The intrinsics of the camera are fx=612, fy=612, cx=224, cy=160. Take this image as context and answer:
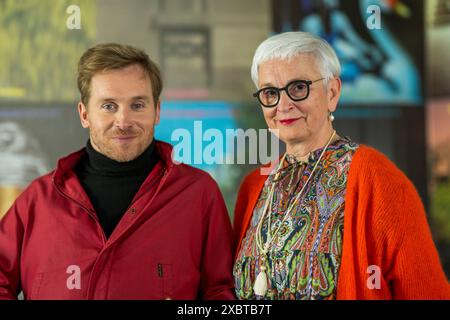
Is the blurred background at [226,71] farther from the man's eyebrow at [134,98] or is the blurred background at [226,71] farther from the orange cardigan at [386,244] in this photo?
the orange cardigan at [386,244]

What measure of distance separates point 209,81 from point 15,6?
109cm

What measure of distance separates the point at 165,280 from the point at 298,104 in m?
0.60

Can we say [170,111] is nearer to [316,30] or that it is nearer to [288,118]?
[316,30]

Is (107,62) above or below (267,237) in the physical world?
above

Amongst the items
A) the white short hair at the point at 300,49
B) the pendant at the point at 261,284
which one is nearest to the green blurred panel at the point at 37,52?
the white short hair at the point at 300,49

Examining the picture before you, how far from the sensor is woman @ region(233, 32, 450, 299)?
1.52 metres

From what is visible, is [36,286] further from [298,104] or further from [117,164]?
[298,104]

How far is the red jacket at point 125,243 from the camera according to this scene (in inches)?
62.7

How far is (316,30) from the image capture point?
129 inches

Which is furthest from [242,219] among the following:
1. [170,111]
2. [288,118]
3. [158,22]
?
[158,22]

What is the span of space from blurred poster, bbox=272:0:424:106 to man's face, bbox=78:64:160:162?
1778 millimetres

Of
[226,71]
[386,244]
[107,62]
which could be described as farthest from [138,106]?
[226,71]

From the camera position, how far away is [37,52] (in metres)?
3.22

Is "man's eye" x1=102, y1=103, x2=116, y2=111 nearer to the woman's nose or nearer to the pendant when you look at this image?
the woman's nose
